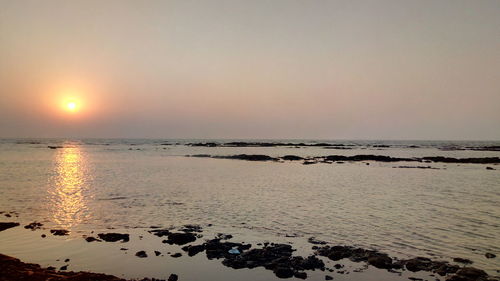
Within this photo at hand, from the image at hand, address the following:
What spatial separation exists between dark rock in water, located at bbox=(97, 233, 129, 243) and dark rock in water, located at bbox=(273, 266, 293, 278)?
7.17 meters

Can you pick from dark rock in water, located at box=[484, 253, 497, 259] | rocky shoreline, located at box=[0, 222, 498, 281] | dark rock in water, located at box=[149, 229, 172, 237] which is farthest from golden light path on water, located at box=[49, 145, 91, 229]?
dark rock in water, located at box=[484, 253, 497, 259]

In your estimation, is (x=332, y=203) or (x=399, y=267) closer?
(x=399, y=267)

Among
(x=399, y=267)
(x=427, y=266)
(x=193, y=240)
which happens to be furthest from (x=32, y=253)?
(x=427, y=266)

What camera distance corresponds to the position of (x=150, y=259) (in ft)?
42.9

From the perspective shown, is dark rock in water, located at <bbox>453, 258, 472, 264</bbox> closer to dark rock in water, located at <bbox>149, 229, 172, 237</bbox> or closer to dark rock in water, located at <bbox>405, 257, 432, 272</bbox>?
dark rock in water, located at <bbox>405, 257, 432, 272</bbox>

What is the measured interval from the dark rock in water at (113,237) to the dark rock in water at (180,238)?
186cm

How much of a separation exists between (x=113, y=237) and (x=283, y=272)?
26.7 ft

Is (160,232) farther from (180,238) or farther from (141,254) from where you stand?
(141,254)

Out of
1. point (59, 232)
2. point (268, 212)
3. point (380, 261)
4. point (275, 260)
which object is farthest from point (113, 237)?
point (380, 261)

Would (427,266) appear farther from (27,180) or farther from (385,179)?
(27,180)

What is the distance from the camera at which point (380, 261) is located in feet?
41.5

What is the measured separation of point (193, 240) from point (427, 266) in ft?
30.1

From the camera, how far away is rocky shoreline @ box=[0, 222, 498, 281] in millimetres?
11015

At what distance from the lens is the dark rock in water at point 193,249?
13.8m
